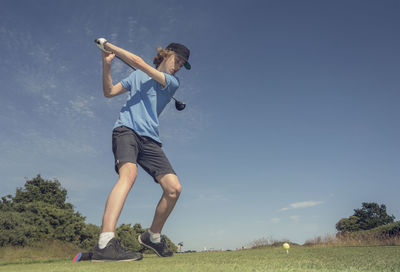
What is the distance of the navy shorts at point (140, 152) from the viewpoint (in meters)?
4.13

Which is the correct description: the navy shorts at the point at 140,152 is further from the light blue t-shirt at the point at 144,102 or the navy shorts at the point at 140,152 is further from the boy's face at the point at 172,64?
the boy's face at the point at 172,64

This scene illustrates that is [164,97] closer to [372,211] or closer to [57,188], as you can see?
[57,188]

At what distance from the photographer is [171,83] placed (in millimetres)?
4656

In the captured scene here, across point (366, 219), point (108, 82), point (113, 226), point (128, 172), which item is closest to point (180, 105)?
point (108, 82)

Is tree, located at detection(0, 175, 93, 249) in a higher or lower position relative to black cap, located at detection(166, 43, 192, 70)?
higher

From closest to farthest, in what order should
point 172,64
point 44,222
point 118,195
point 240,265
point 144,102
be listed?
point 240,265
point 118,195
point 144,102
point 172,64
point 44,222

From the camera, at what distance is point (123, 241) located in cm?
2945

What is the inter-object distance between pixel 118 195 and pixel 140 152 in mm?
833

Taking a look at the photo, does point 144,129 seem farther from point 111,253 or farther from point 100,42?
point 111,253

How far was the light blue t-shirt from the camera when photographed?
4.41 meters

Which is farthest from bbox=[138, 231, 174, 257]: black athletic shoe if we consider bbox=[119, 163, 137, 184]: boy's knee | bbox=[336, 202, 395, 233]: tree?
bbox=[336, 202, 395, 233]: tree

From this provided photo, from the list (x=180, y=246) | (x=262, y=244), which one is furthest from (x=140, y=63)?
(x=180, y=246)

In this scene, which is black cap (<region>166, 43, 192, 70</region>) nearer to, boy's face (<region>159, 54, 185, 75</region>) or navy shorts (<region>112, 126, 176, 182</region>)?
boy's face (<region>159, 54, 185, 75</region>)

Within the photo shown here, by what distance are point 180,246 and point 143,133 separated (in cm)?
1304
